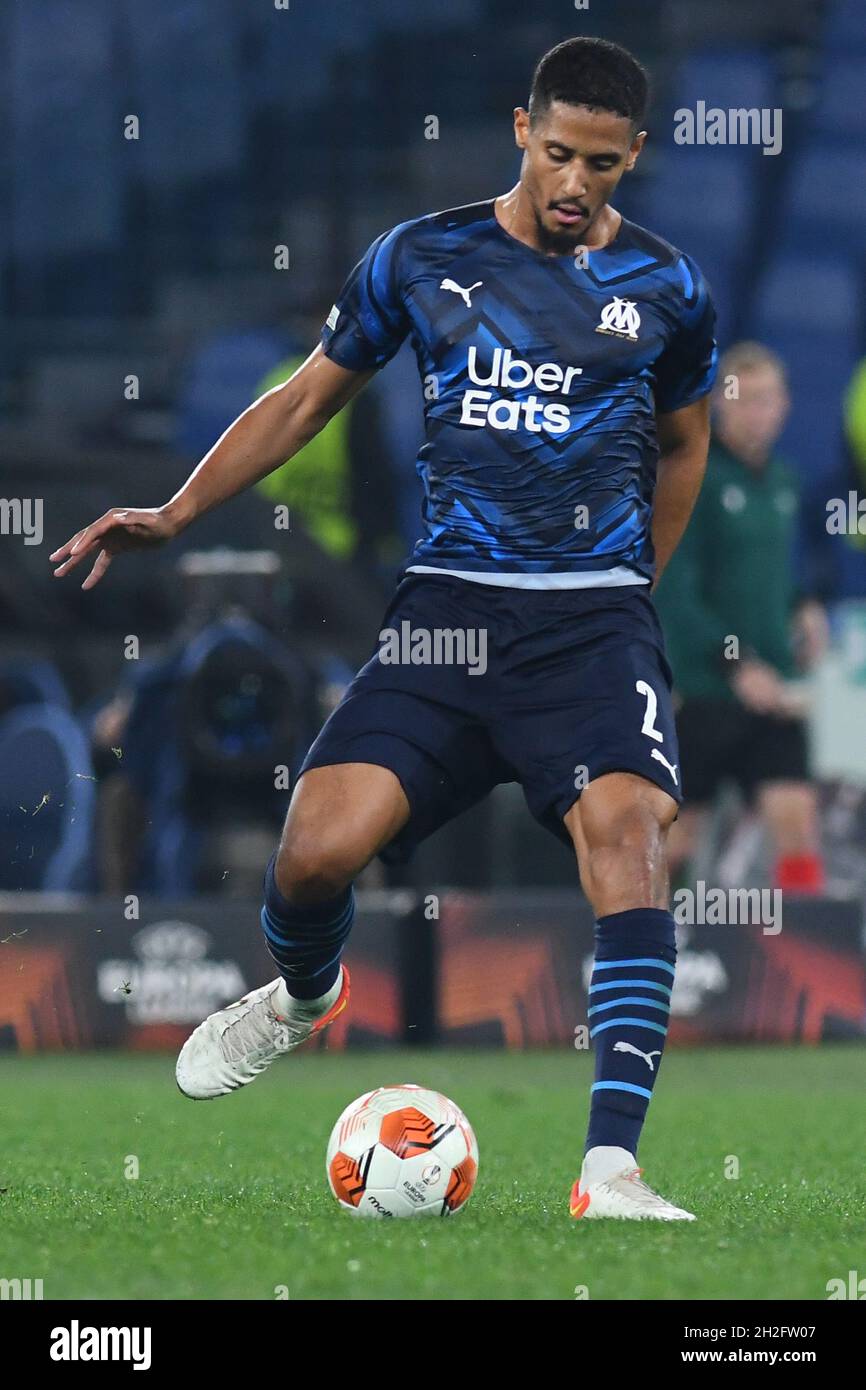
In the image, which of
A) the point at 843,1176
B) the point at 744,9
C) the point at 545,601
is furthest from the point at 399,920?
the point at 744,9

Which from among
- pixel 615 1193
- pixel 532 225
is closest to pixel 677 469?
pixel 532 225

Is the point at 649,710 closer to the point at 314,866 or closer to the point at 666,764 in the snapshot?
the point at 666,764

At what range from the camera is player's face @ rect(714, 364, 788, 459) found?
10312 mm

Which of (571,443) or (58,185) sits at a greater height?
(58,185)

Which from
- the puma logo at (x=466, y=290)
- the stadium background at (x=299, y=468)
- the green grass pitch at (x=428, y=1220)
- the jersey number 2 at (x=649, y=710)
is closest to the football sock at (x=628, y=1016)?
the green grass pitch at (x=428, y=1220)

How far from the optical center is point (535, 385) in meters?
5.04

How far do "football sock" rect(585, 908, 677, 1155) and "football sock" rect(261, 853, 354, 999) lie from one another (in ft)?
2.29

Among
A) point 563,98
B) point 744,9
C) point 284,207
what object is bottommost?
point 563,98

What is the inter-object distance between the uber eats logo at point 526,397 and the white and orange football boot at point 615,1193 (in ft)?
4.73

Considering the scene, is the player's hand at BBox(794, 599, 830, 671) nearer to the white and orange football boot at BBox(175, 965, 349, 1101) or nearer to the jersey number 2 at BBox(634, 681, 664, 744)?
the white and orange football boot at BBox(175, 965, 349, 1101)

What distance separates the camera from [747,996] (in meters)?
10.3

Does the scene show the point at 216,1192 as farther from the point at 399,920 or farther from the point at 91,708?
the point at 91,708

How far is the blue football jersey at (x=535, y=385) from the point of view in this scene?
5.04 m
